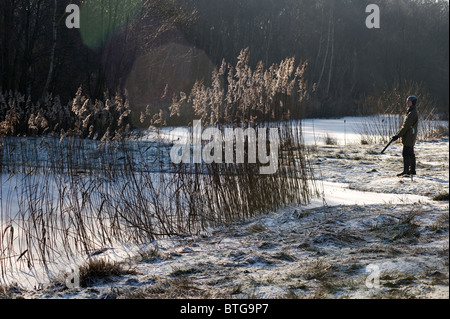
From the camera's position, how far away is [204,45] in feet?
92.2

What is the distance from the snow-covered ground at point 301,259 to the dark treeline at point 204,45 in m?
1.29

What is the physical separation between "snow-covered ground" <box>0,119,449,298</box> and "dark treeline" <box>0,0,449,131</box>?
4.23ft

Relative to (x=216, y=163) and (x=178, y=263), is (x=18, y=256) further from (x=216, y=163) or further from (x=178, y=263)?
(x=216, y=163)

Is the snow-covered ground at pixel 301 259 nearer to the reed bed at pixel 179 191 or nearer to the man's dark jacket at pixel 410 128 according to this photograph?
the reed bed at pixel 179 191

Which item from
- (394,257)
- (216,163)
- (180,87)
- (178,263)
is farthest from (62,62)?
(394,257)

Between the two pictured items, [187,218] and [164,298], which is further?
[187,218]

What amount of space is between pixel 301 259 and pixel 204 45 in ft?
82.5

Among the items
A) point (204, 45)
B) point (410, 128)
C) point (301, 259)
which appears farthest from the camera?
point (204, 45)

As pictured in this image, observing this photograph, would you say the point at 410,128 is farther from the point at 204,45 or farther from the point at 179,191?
the point at 204,45

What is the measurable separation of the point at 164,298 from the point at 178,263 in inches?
31.7

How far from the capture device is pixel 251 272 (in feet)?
12.4

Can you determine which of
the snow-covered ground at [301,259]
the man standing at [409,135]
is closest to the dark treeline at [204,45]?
the snow-covered ground at [301,259]

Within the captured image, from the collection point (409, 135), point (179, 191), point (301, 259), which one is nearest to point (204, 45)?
point (409, 135)

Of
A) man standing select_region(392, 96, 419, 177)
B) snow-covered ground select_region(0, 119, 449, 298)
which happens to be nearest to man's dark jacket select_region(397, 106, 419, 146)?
man standing select_region(392, 96, 419, 177)
